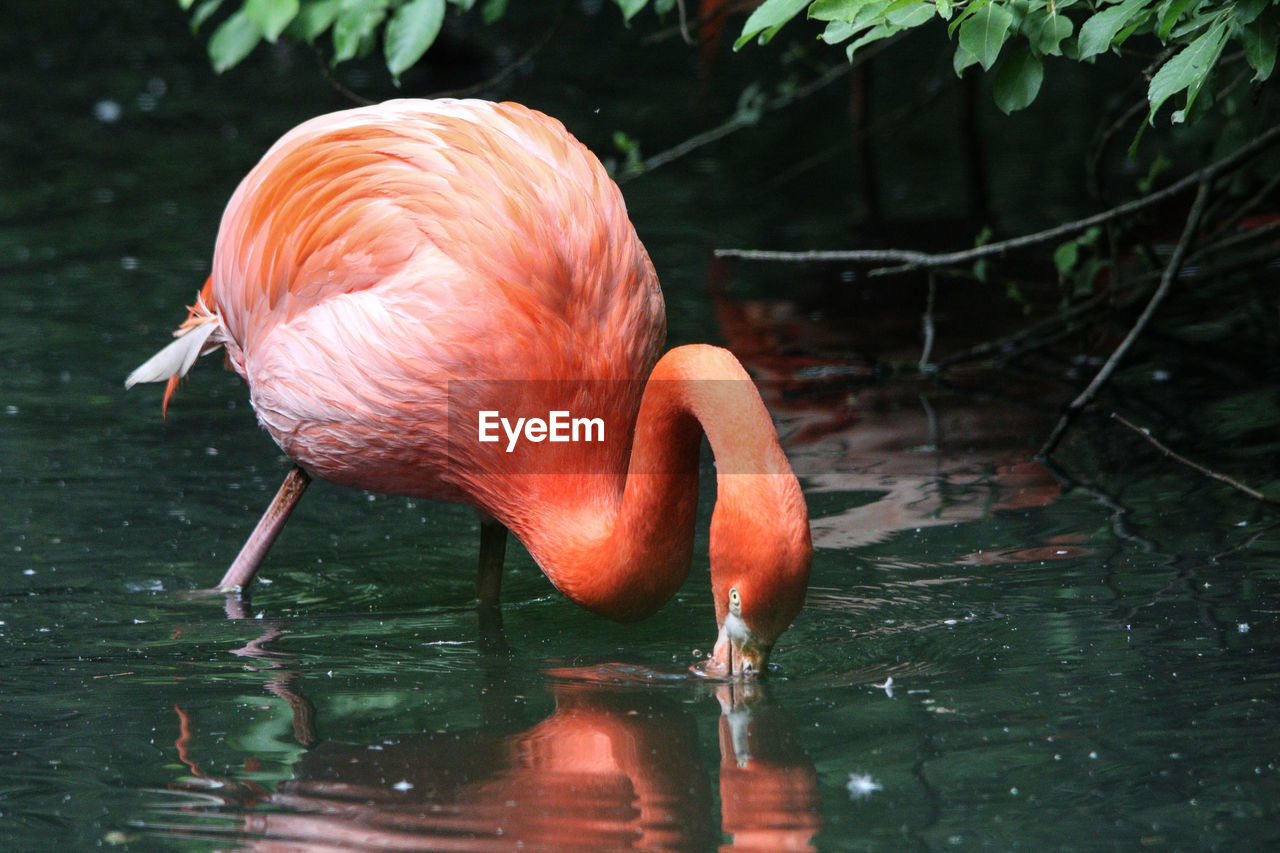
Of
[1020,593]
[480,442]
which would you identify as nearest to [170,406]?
[480,442]

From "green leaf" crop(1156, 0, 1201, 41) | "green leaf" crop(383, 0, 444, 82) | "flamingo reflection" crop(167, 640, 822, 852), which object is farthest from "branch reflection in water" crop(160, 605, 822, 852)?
"green leaf" crop(383, 0, 444, 82)

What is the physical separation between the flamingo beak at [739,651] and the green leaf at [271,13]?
2.28 m

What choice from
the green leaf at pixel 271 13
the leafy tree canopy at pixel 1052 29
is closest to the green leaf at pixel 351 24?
the green leaf at pixel 271 13

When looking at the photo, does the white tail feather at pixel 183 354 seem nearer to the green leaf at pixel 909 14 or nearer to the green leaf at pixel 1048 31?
the green leaf at pixel 909 14

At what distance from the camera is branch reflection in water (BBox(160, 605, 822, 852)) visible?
122 inches

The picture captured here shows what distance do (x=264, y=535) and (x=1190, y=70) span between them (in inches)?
110

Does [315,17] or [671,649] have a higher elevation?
[315,17]

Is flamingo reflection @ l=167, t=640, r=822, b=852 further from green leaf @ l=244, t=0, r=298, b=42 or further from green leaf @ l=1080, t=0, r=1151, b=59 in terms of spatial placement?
green leaf @ l=244, t=0, r=298, b=42

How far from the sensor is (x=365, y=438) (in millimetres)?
4102

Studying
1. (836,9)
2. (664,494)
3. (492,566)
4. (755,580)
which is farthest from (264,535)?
(836,9)

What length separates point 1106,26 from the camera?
3.39 meters

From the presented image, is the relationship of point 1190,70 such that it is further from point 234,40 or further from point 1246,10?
point 234,40

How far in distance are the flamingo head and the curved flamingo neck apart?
21mm

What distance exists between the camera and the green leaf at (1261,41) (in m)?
3.29
